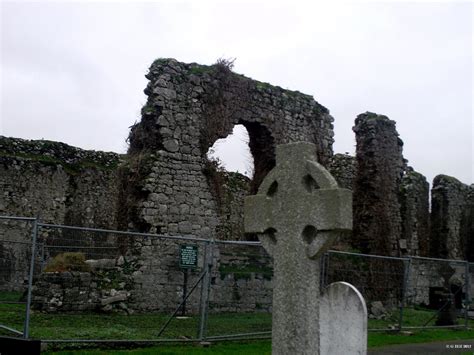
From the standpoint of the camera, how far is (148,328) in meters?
9.95

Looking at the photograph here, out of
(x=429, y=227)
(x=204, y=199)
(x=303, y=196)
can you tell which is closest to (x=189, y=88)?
(x=204, y=199)

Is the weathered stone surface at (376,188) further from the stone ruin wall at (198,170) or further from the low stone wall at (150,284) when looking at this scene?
the low stone wall at (150,284)

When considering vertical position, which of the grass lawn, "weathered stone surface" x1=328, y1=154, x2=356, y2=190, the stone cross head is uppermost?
"weathered stone surface" x1=328, y1=154, x2=356, y2=190

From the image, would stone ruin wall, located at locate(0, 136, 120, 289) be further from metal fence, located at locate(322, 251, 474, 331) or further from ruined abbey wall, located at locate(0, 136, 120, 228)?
metal fence, located at locate(322, 251, 474, 331)

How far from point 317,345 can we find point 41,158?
15940mm

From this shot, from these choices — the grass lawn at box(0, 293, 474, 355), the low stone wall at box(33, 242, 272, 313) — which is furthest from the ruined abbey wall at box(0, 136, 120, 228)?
the grass lawn at box(0, 293, 474, 355)

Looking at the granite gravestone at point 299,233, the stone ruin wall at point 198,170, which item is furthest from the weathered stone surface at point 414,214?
the granite gravestone at point 299,233

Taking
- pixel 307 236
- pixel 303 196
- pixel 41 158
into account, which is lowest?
pixel 307 236

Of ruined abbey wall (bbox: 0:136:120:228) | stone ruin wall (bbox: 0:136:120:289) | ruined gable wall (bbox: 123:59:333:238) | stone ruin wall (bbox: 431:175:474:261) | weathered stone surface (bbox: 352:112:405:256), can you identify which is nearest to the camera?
ruined gable wall (bbox: 123:59:333:238)

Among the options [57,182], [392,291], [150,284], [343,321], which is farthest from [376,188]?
[343,321]

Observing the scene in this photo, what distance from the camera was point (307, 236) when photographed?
5352mm

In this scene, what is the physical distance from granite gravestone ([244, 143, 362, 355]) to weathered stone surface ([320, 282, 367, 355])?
1.05m

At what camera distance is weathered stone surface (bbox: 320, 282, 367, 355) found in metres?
6.02

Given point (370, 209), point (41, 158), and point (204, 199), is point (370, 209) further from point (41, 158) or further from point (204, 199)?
point (41, 158)
